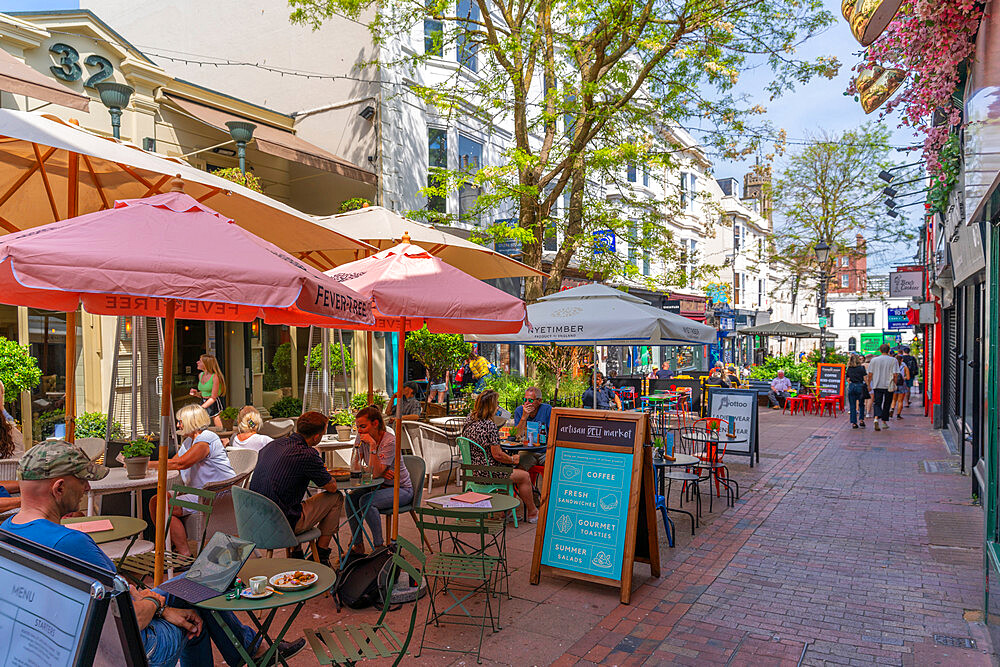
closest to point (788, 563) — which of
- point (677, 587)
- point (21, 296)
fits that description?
point (677, 587)

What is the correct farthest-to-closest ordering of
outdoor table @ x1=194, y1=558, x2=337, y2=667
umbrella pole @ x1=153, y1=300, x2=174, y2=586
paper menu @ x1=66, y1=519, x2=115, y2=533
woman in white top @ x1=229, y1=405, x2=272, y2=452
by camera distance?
woman in white top @ x1=229, y1=405, x2=272, y2=452
paper menu @ x1=66, y1=519, x2=115, y2=533
umbrella pole @ x1=153, y1=300, x2=174, y2=586
outdoor table @ x1=194, y1=558, x2=337, y2=667

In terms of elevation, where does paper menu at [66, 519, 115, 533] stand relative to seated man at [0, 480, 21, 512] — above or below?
below

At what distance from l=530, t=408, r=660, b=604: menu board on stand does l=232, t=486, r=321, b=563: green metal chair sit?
2172 mm

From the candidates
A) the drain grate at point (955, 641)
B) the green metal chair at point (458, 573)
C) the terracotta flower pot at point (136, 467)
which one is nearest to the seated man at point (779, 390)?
the drain grate at point (955, 641)

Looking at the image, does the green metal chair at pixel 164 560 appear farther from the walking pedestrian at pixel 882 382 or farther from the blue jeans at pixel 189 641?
the walking pedestrian at pixel 882 382

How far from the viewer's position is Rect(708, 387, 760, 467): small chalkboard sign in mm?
11344

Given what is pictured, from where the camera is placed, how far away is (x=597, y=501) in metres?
5.57

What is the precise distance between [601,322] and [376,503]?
12.5ft

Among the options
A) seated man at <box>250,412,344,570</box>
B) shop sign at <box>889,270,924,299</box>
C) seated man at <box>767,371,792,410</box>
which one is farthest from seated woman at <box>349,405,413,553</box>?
shop sign at <box>889,270,924,299</box>

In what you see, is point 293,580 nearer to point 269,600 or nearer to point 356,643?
point 269,600

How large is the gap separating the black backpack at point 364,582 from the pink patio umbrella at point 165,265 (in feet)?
4.57

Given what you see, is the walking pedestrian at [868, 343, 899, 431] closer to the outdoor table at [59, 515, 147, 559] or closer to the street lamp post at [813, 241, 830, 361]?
the street lamp post at [813, 241, 830, 361]

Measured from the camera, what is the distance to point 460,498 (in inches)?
213

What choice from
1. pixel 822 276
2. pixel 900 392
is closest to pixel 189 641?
pixel 900 392
